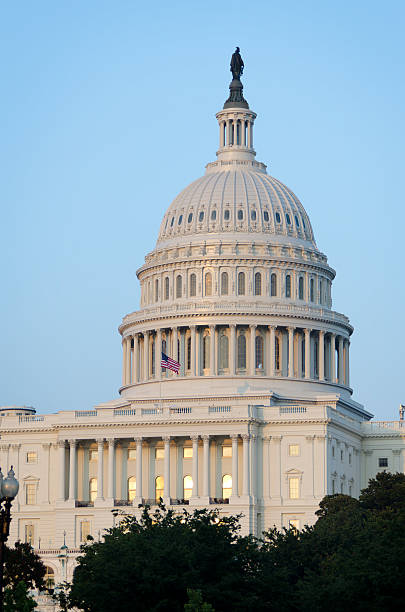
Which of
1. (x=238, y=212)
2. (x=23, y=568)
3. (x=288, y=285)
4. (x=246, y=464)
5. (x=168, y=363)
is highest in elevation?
(x=238, y=212)

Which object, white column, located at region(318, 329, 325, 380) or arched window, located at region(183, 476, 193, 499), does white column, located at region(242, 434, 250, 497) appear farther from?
white column, located at region(318, 329, 325, 380)

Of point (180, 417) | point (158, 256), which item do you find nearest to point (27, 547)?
point (180, 417)

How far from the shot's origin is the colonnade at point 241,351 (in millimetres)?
174750

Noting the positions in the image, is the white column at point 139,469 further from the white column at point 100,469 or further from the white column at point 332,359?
the white column at point 332,359

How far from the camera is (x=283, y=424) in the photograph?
518ft

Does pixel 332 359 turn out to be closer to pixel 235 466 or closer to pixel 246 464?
pixel 246 464

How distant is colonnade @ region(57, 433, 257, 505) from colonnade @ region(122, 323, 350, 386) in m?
16.4

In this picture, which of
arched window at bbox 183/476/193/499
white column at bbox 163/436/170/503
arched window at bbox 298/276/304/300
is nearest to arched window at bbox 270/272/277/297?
arched window at bbox 298/276/304/300

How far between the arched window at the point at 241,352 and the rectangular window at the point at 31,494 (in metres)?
26.2

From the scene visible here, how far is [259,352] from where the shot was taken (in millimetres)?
176375

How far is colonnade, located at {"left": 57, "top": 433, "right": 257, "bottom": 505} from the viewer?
512 ft

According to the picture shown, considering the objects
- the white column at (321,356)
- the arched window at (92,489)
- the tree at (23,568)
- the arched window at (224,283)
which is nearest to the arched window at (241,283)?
the arched window at (224,283)

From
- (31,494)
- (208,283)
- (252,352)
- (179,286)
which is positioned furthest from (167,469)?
(179,286)

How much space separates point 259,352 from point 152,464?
21.5m
